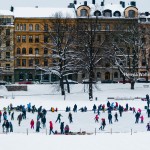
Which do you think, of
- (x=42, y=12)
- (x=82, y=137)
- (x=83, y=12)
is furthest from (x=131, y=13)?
(x=82, y=137)

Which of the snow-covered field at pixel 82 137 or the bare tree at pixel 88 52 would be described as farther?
the bare tree at pixel 88 52

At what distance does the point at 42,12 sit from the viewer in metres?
89.2

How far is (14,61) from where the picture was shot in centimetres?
8675

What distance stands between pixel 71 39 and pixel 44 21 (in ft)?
70.3

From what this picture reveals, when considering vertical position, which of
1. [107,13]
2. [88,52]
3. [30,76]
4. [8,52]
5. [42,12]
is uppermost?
[42,12]

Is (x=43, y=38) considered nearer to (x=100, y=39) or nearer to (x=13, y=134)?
(x=100, y=39)

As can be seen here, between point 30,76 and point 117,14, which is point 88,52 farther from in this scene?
point 117,14

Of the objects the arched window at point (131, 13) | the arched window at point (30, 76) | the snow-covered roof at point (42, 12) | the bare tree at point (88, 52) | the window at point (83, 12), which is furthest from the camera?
the arched window at point (131, 13)

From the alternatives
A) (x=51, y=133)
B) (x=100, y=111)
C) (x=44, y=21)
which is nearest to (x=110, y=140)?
(x=51, y=133)

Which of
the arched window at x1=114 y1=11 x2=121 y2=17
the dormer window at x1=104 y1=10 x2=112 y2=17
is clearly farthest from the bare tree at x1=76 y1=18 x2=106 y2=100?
the arched window at x1=114 y1=11 x2=121 y2=17

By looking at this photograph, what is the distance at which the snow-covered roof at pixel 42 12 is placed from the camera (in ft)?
287

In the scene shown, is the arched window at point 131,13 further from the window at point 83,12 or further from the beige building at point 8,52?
the beige building at point 8,52

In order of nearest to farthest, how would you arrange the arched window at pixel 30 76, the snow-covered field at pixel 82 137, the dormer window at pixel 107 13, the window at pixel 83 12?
the snow-covered field at pixel 82 137, the arched window at pixel 30 76, the window at pixel 83 12, the dormer window at pixel 107 13

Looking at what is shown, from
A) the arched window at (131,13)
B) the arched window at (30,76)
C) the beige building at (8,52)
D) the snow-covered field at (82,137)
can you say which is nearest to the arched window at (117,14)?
the arched window at (131,13)
